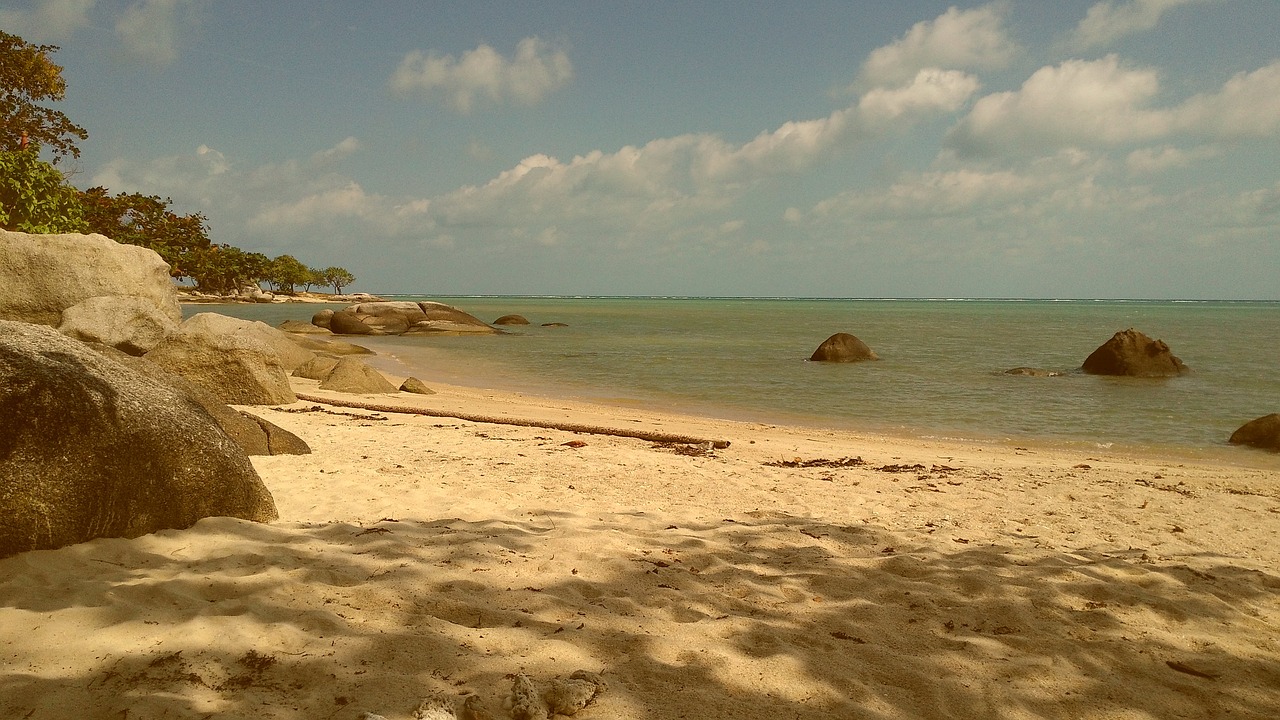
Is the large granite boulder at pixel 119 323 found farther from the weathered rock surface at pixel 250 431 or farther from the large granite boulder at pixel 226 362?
the weathered rock surface at pixel 250 431

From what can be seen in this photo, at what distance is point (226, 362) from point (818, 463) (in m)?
8.75

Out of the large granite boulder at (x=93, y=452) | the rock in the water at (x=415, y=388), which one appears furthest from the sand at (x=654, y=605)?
the rock in the water at (x=415, y=388)

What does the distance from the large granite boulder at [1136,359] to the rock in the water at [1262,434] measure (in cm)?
1062

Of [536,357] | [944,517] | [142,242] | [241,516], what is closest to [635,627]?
[241,516]

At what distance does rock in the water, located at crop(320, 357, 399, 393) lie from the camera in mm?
13938

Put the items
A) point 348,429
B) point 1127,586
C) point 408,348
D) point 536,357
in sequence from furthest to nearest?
point 408,348 → point 536,357 → point 348,429 → point 1127,586

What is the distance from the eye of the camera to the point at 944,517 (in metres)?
5.95

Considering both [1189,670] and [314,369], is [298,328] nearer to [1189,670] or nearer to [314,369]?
[314,369]

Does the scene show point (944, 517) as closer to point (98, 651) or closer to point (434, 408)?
point (98, 651)

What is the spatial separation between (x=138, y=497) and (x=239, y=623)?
4.69 ft

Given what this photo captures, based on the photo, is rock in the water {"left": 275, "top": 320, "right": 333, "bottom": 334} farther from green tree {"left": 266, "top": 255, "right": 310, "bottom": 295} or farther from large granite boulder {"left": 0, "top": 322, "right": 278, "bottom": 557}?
green tree {"left": 266, "top": 255, "right": 310, "bottom": 295}

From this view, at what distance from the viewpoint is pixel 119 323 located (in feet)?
35.5

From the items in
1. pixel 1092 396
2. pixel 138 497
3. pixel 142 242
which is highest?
pixel 142 242

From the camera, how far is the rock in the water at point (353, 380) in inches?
549
